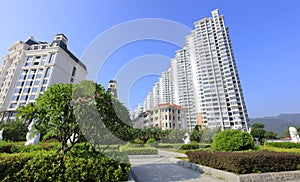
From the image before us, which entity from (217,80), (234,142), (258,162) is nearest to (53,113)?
(258,162)

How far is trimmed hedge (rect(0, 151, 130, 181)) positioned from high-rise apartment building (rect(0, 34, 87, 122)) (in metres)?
38.4

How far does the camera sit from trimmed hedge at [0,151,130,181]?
11.9ft

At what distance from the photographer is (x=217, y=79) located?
60.8m

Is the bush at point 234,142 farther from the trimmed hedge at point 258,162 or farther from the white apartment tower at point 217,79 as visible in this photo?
the white apartment tower at point 217,79

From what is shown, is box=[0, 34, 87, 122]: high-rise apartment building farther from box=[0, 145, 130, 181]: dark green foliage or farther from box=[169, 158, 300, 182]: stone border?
box=[169, 158, 300, 182]: stone border

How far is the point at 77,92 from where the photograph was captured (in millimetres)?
4273

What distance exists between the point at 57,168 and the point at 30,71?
49062 millimetres

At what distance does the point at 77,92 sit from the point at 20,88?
4804 cm

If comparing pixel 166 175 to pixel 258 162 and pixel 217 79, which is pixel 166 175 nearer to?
pixel 258 162

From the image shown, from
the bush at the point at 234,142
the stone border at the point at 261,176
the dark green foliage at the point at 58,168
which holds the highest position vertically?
the bush at the point at 234,142

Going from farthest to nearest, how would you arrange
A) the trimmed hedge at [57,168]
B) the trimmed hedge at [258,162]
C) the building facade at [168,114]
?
the building facade at [168,114] → the trimmed hedge at [258,162] → the trimmed hedge at [57,168]

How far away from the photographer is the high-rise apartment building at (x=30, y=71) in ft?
125

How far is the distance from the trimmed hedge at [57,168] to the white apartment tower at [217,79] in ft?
167

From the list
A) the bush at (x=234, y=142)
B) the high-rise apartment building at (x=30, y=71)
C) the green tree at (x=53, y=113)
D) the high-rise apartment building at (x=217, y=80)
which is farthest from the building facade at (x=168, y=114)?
the high-rise apartment building at (x=217, y=80)
